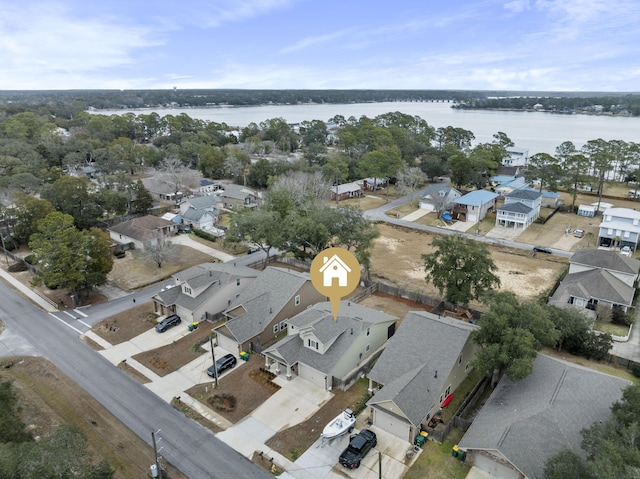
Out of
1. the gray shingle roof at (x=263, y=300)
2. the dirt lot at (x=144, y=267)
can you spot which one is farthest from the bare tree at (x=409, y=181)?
the gray shingle roof at (x=263, y=300)

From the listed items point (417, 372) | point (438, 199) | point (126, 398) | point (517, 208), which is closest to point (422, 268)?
point (517, 208)

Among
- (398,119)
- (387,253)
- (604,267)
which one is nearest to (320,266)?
(387,253)

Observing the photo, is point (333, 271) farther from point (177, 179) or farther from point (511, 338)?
point (177, 179)

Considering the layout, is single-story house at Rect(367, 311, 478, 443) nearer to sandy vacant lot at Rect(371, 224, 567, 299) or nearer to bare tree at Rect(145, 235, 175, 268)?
sandy vacant lot at Rect(371, 224, 567, 299)

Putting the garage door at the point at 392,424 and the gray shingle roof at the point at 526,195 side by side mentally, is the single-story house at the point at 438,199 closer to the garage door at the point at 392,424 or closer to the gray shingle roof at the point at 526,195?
the gray shingle roof at the point at 526,195

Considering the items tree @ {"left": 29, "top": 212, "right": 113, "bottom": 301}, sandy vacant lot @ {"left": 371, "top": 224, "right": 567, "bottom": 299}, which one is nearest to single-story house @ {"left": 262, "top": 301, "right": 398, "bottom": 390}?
sandy vacant lot @ {"left": 371, "top": 224, "right": 567, "bottom": 299}
